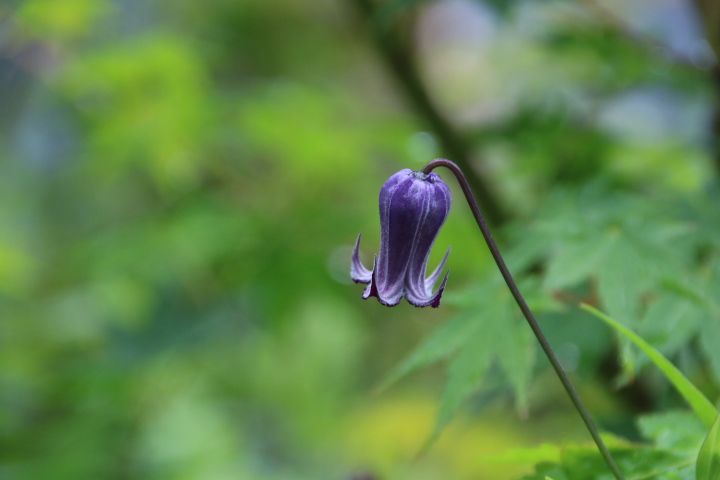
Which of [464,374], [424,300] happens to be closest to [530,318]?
[424,300]

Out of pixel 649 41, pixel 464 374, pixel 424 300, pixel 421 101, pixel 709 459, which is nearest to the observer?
pixel 709 459

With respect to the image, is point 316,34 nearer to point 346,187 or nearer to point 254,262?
point 346,187

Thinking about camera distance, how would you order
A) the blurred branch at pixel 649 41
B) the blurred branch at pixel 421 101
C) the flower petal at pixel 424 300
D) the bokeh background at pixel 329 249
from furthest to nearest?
the blurred branch at pixel 421 101 → the blurred branch at pixel 649 41 → the bokeh background at pixel 329 249 → the flower petal at pixel 424 300

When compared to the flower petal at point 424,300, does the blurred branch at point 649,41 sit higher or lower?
higher

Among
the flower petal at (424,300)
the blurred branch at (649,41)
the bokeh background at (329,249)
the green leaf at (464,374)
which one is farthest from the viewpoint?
the blurred branch at (649,41)

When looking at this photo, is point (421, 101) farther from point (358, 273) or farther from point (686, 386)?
point (686, 386)

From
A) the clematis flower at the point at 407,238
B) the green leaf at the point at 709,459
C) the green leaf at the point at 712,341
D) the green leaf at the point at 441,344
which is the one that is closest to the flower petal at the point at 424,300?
the clematis flower at the point at 407,238

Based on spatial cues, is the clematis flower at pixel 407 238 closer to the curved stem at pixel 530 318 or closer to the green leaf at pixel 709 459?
the curved stem at pixel 530 318
